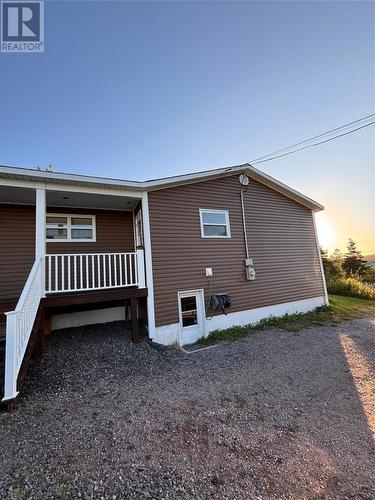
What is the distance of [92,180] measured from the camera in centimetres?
554

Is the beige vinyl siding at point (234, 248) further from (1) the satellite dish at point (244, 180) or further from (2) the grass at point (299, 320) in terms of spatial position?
(2) the grass at point (299, 320)

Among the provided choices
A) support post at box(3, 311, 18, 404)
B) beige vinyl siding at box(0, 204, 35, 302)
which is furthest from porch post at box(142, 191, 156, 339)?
beige vinyl siding at box(0, 204, 35, 302)

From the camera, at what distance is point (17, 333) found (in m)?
3.27

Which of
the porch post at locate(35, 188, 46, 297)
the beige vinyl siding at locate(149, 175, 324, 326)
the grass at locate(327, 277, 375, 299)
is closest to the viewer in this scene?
the porch post at locate(35, 188, 46, 297)

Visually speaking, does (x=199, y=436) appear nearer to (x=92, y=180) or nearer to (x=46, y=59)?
(x=92, y=180)

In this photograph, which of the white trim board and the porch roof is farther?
the white trim board

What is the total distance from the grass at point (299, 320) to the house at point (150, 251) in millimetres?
280

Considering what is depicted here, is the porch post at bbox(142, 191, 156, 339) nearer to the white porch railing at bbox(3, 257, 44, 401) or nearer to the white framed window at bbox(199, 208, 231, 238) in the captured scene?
the white framed window at bbox(199, 208, 231, 238)

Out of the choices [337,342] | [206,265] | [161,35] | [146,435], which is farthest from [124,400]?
[161,35]

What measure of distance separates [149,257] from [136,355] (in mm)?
2441

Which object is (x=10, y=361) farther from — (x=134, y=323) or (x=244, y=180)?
(x=244, y=180)

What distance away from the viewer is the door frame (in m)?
6.33

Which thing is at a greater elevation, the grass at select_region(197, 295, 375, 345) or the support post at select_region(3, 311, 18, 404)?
the support post at select_region(3, 311, 18, 404)

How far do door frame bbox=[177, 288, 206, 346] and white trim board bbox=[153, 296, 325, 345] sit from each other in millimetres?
91
